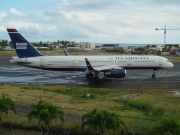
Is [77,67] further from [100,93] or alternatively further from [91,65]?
[100,93]

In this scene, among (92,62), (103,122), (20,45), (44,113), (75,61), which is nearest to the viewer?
(103,122)

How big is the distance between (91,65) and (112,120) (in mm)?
29574

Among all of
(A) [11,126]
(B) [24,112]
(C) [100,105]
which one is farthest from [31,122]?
(C) [100,105]

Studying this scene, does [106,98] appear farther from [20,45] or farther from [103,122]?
[20,45]

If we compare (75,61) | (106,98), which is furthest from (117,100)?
(75,61)

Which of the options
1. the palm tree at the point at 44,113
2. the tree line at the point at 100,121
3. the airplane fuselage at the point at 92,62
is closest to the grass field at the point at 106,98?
the tree line at the point at 100,121

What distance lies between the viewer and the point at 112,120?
43.2ft

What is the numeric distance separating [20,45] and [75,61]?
861 cm

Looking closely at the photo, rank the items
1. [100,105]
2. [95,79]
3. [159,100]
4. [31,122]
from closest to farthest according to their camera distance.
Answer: [31,122] < [100,105] < [159,100] < [95,79]

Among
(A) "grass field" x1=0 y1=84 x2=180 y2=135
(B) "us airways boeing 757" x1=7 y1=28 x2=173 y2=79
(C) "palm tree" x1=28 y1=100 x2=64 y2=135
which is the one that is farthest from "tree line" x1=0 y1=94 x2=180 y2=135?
(B) "us airways boeing 757" x1=7 y1=28 x2=173 y2=79

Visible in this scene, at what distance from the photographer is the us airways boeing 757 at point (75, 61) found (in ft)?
132

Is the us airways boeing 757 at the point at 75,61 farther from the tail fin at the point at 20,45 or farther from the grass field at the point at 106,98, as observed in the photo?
the grass field at the point at 106,98

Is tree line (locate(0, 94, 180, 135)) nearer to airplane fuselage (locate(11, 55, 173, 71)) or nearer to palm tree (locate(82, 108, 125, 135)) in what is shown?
palm tree (locate(82, 108, 125, 135))

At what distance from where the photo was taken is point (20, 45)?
133ft
